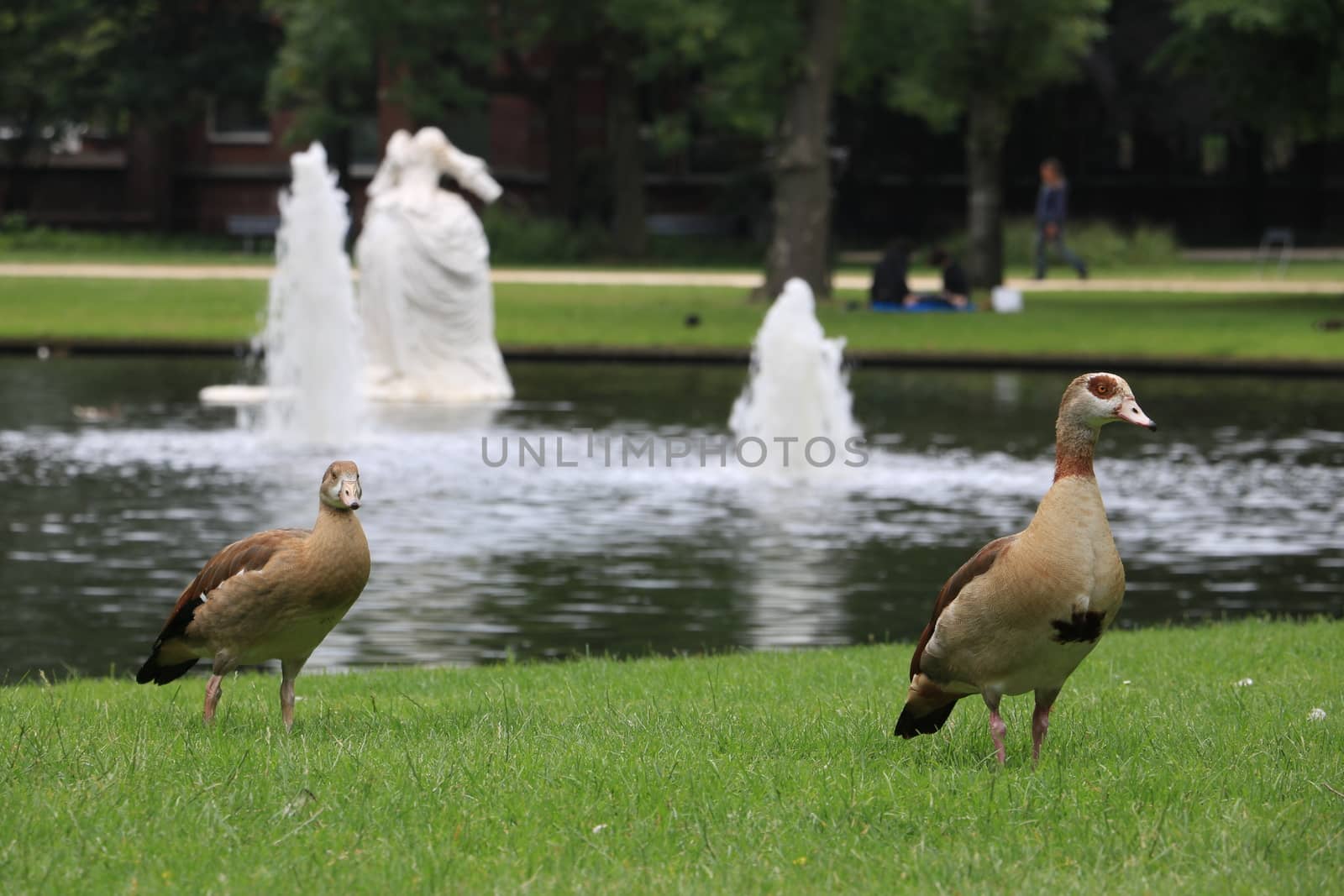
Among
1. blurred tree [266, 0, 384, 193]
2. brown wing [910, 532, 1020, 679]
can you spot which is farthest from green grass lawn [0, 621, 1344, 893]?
blurred tree [266, 0, 384, 193]

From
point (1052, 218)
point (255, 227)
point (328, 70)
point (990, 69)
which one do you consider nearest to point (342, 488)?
point (990, 69)

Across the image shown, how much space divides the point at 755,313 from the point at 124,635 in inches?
881

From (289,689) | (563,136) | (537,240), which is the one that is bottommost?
(289,689)

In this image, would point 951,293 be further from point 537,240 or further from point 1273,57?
point 537,240

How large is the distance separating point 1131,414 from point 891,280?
2823cm

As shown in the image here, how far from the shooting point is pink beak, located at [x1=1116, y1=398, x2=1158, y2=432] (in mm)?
5773

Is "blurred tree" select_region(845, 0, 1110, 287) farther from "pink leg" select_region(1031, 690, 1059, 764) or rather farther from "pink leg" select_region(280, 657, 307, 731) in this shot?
"pink leg" select_region(1031, 690, 1059, 764)

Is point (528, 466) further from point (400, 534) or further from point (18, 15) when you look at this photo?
point (18, 15)

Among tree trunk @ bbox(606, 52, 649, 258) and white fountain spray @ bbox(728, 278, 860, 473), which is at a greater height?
tree trunk @ bbox(606, 52, 649, 258)

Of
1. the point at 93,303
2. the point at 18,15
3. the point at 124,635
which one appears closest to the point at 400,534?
the point at 124,635

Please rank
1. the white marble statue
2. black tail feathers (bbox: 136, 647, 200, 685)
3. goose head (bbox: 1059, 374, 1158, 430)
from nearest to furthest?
goose head (bbox: 1059, 374, 1158, 430)
black tail feathers (bbox: 136, 647, 200, 685)
the white marble statue

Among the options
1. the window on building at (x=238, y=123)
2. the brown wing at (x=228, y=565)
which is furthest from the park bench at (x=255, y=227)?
the brown wing at (x=228, y=565)

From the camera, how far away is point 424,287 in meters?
24.1

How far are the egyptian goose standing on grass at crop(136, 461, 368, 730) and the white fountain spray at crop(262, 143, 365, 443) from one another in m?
14.6
